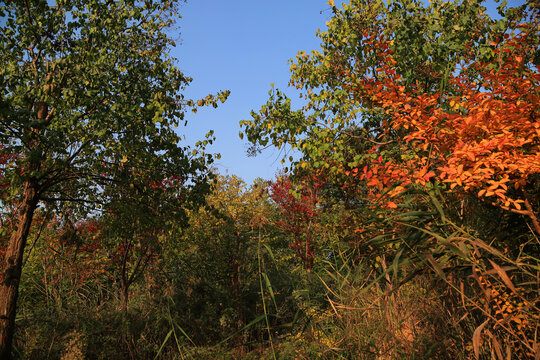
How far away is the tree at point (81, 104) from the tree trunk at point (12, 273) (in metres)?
0.01

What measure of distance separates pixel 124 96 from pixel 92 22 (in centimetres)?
179

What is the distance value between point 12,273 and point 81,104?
298cm

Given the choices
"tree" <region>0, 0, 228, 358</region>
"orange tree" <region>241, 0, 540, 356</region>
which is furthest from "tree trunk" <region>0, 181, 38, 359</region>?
"orange tree" <region>241, 0, 540, 356</region>

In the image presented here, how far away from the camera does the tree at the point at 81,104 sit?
17.9 ft

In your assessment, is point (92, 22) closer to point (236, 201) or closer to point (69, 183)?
point (69, 183)

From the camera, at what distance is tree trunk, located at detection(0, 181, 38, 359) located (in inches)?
227

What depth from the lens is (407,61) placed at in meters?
6.64

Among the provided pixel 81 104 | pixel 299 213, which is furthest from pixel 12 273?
pixel 299 213

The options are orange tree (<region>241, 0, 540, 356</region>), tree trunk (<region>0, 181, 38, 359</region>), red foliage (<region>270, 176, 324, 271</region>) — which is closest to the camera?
orange tree (<region>241, 0, 540, 356</region>)

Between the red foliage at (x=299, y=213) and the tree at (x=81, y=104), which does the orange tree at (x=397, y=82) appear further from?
the red foliage at (x=299, y=213)

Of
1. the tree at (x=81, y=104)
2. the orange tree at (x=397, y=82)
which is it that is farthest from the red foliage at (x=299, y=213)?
the tree at (x=81, y=104)

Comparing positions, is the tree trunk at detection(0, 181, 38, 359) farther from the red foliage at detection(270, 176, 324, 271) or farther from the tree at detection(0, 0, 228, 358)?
the red foliage at detection(270, 176, 324, 271)

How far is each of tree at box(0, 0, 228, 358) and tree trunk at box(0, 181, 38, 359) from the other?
0.6 inches

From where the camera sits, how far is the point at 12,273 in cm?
596
